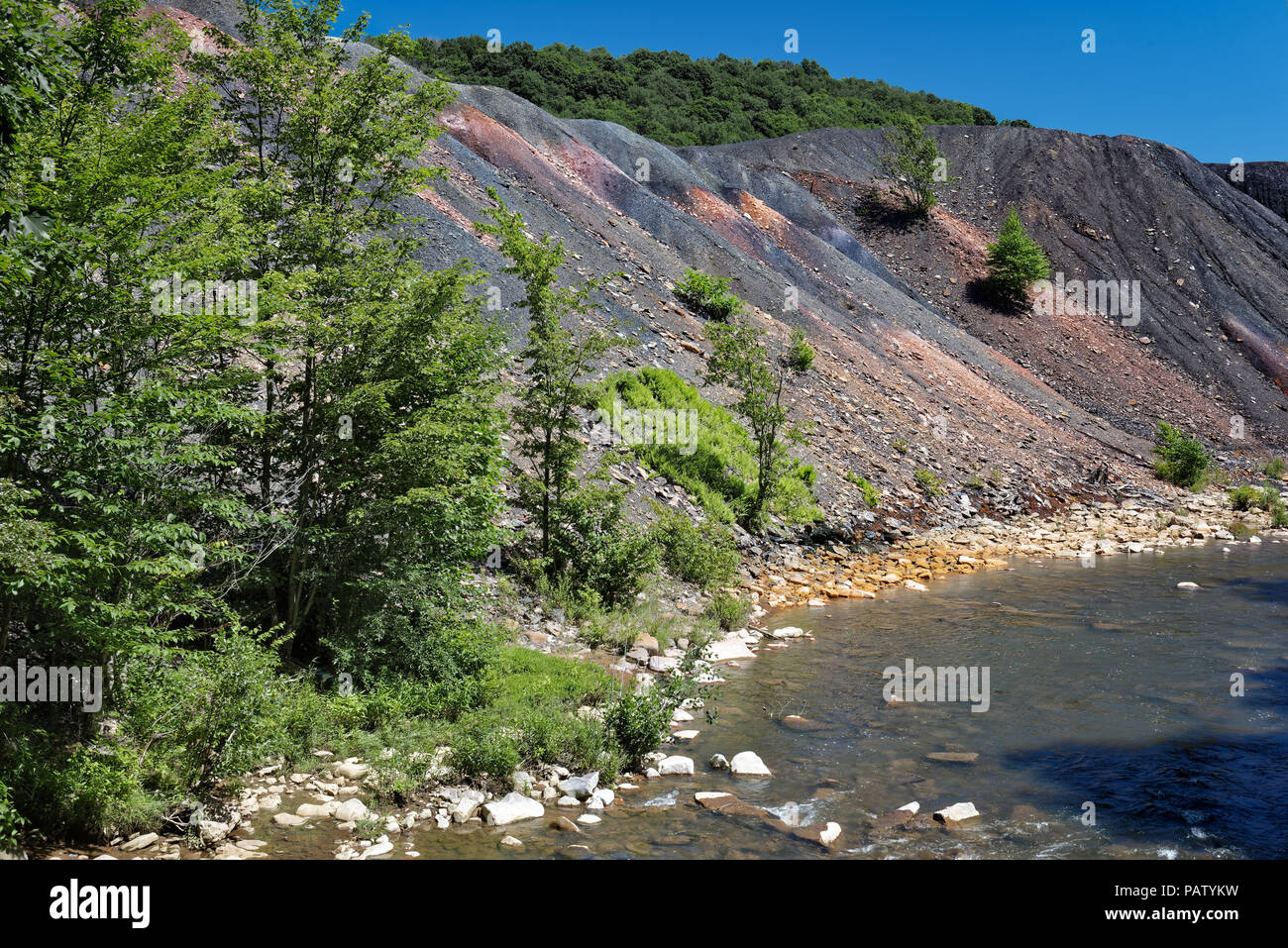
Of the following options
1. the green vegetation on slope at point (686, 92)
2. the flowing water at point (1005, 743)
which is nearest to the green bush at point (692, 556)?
the flowing water at point (1005, 743)

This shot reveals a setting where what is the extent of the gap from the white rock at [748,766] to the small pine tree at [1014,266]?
129ft

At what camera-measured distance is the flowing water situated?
6.89 m

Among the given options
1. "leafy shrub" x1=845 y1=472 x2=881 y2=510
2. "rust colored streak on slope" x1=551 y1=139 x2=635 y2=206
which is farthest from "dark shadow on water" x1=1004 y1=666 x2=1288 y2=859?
"rust colored streak on slope" x1=551 y1=139 x2=635 y2=206

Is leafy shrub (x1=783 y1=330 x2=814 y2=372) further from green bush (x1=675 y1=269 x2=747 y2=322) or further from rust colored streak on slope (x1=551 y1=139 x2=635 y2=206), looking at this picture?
rust colored streak on slope (x1=551 y1=139 x2=635 y2=206)

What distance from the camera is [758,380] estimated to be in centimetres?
1756

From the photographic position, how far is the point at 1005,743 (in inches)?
360

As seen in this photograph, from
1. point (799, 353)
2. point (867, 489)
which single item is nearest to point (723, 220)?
point (799, 353)

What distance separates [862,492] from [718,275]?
36.6ft

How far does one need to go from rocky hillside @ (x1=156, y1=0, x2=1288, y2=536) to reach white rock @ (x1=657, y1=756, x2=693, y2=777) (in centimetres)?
800

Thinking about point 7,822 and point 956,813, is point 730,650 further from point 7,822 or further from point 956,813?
point 7,822

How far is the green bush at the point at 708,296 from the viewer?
25.6 m

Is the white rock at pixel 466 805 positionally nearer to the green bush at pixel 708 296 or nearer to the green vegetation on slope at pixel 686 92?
the green bush at pixel 708 296

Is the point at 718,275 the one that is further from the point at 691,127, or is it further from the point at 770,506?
the point at 691,127

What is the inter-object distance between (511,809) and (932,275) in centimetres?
4191
